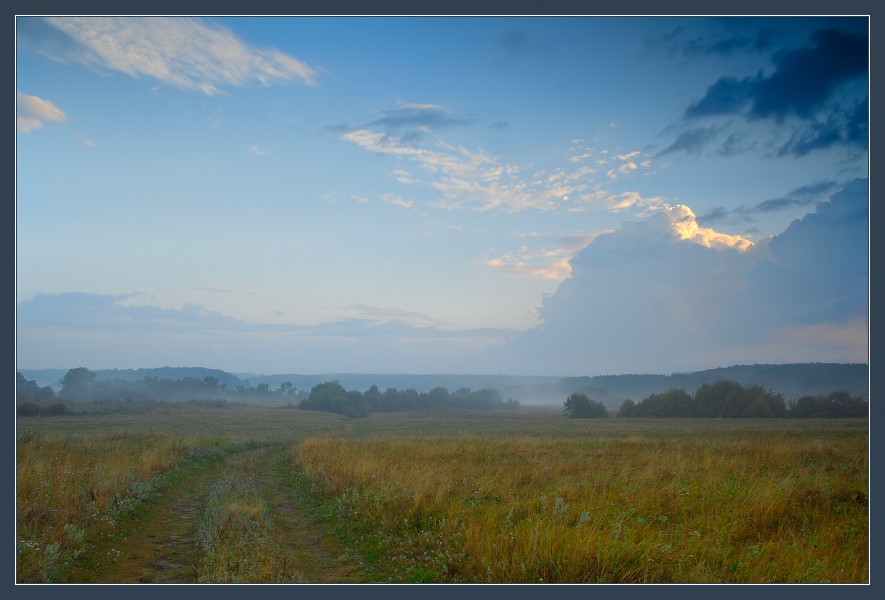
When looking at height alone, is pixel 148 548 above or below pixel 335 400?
above

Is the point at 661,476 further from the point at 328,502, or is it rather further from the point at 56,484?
the point at 56,484

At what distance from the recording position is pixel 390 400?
91438 millimetres

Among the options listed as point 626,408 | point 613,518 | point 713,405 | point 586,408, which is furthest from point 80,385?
point 626,408

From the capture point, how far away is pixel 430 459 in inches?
667

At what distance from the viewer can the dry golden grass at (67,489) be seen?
24.9ft

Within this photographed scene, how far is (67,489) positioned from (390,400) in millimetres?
82760

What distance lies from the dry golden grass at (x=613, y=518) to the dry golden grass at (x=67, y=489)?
4.55m

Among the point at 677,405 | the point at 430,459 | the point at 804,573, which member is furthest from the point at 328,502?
the point at 677,405

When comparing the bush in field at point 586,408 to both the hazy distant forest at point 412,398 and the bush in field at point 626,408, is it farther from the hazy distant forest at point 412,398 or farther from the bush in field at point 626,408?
the bush in field at point 626,408

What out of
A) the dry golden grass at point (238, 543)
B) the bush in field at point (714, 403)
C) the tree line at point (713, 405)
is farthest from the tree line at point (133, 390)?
the bush in field at point (714, 403)

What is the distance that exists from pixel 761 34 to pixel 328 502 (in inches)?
558

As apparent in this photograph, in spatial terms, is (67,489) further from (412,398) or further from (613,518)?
(412,398)

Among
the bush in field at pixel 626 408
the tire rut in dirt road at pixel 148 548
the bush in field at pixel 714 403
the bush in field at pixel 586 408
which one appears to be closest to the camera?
the tire rut in dirt road at pixel 148 548

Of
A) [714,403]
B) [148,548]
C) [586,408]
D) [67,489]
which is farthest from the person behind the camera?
[586,408]
